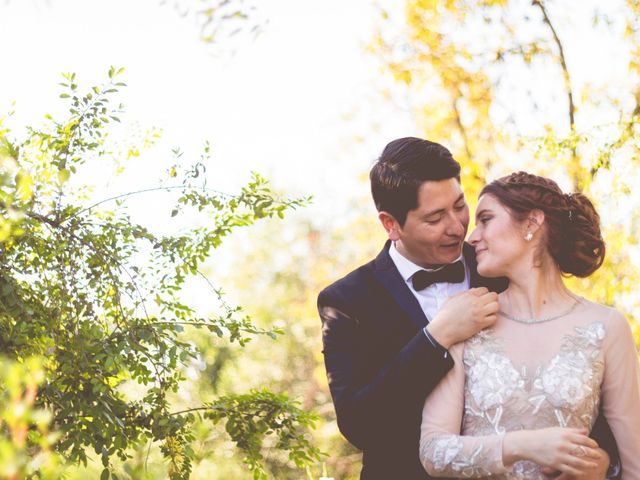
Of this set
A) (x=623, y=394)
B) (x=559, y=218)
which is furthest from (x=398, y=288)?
(x=623, y=394)

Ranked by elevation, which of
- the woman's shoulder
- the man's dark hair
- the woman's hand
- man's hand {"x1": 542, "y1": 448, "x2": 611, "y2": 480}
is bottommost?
man's hand {"x1": 542, "y1": 448, "x2": 611, "y2": 480}

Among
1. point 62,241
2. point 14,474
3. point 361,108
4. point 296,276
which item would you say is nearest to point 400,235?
point 62,241

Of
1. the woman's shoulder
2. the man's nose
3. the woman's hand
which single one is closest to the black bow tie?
the man's nose

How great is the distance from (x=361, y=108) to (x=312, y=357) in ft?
28.6

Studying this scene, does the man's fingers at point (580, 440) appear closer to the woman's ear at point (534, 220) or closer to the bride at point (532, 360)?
the bride at point (532, 360)

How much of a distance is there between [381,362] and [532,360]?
596mm

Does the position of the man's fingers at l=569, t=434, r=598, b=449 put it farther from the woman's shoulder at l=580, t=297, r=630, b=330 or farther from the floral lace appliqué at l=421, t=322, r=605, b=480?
the woman's shoulder at l=580, t=297, r=630, b=330

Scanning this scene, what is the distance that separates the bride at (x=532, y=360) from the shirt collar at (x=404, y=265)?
0.45 metres

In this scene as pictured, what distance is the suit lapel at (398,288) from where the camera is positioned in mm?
3295

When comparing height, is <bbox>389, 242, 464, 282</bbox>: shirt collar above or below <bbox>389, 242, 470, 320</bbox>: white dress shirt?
above

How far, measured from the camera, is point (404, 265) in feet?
11.5

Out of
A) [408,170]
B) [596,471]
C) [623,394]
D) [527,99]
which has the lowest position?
[596,471]

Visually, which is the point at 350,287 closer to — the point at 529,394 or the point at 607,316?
the point at 529,394

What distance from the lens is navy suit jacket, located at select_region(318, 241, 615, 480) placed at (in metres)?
2.90
